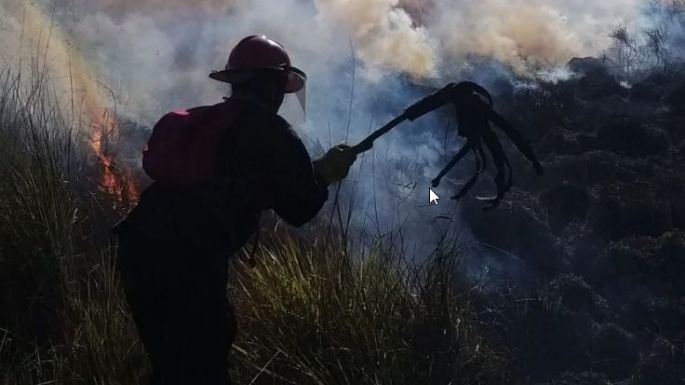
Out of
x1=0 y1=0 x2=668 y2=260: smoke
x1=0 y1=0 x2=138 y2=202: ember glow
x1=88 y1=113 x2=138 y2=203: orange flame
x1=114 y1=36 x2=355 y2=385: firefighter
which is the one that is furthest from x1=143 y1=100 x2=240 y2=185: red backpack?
x1=0 y1=0 x2=668 y2=260: smoke

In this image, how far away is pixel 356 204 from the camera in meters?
6.38

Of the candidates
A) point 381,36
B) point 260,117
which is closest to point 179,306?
point 260,117

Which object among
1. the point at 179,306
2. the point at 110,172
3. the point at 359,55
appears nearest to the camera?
the point at 179,306

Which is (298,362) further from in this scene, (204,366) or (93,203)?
(93,203)

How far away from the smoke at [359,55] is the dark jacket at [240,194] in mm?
2617

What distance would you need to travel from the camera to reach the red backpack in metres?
2.43

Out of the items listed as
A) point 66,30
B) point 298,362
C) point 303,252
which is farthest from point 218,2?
point 298,362

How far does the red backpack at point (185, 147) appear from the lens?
7.98ft

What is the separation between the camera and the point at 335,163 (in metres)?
2.58

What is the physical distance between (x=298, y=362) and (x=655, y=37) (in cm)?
1001

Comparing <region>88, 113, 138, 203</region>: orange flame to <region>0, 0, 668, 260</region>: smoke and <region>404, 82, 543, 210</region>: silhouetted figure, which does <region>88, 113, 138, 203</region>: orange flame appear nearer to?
<region>0, 0, 668, 260</region>: smoke

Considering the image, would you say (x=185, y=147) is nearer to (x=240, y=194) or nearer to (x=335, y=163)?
(x=240, y=194)

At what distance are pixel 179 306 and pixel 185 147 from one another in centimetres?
46

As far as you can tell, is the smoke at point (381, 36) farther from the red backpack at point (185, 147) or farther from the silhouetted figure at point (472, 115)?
the red backpack at point (185, 147)
